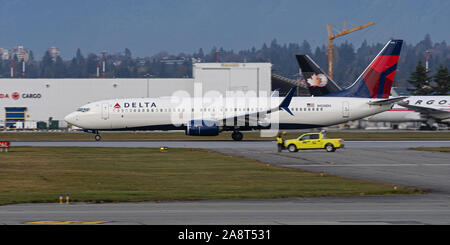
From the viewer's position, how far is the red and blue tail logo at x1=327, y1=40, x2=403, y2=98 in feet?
225

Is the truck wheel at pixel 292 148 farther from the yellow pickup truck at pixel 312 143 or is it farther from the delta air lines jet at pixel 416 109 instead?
the delta air lines jet at pixel 416 109

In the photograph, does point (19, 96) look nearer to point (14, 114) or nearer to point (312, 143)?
point (14, 114)

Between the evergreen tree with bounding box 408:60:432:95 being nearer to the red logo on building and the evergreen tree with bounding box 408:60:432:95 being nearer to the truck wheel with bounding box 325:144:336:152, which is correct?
the red logo on building

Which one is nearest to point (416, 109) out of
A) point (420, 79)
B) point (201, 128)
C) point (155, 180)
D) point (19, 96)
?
point (201, 128)

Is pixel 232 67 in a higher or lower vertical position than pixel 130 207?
higher

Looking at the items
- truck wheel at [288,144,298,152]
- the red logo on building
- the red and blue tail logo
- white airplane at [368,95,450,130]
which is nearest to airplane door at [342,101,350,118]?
the red and blue tail logo

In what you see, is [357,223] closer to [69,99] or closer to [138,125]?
[138,125]

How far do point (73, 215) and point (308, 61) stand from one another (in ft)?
227

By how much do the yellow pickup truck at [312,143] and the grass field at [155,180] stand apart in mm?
7249

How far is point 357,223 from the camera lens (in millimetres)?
17859

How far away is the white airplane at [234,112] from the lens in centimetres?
6638

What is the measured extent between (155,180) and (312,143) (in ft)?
74.7

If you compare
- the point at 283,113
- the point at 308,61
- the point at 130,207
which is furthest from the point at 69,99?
the point at 130,207
